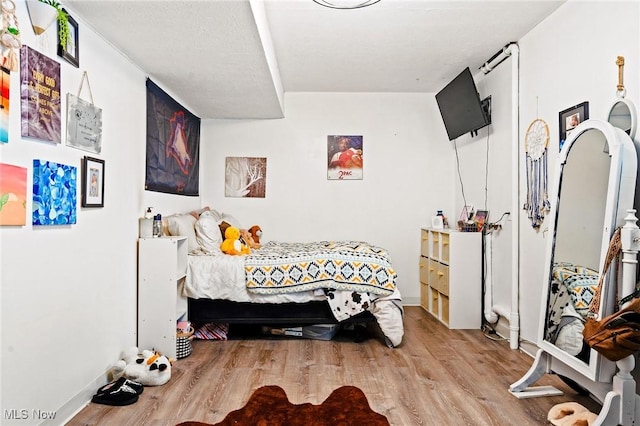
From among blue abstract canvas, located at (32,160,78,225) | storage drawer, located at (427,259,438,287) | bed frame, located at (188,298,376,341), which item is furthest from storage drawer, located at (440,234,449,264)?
blue abstract canvas, located at (32,160,78,225)

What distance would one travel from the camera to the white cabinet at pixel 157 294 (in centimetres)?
299

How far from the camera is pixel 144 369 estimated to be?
2580 millimetres

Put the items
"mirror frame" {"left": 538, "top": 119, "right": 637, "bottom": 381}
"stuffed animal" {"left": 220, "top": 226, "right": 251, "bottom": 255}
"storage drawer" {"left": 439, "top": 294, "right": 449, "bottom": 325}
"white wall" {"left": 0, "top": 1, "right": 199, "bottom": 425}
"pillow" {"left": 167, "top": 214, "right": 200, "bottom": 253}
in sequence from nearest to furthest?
"white wall" {"left": 0, "top": 1, "right": 199, "bottom": 425}
"mirror frame" {"left": 538, "top": 119, "right": 637, "bottom": 381}
"pillow" {"left": 167, "top": 214, "right": 200, "bottom": 253}
"stuffed animal" {"left": 220, "top": 226, "right": 251, "bottom": 255}
"storage drawer" {"left": 439, "top": 294, "right": 449, "bottom": 325}

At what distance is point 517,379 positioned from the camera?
270 cm

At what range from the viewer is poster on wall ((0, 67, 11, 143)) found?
167cm

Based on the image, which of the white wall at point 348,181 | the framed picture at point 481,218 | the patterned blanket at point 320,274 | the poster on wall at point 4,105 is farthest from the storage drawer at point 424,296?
the poster on wall at point 4,105

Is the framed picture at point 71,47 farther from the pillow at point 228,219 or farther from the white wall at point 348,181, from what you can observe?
the white wall at point 348,181

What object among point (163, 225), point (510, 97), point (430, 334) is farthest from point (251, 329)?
point (510, 97)

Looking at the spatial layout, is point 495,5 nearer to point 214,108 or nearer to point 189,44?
point 189,44

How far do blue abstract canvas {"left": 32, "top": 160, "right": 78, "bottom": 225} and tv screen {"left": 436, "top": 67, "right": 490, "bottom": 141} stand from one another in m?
3.35

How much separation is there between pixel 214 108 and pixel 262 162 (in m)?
0.88

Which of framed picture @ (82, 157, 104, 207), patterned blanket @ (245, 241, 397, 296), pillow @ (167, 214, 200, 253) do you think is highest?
framed picture @ (82, 157, 104, 207)

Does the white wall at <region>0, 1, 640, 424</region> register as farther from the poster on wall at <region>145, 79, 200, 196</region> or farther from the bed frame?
the bed frame

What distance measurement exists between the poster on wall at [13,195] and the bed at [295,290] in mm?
1701
